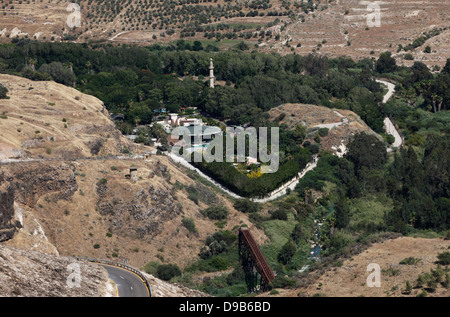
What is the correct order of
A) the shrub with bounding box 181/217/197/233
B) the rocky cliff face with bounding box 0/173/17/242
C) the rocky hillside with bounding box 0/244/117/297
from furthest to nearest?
the shrub with bounding box 181/217/197/233, the rocky cliff face with bounding box 0/173/17/242, the rocky hillside with bounding box 0/244/117/297

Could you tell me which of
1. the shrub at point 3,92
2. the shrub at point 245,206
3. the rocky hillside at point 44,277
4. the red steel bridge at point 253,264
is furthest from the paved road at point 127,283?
the shrub at point 3,92

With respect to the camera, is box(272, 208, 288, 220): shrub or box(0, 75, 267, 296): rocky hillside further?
box(272, 208, 288, 220): shrub

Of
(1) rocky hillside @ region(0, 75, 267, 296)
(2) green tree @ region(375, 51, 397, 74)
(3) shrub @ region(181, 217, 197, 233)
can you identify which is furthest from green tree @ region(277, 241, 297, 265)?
(2) green tree @ region(375, 51, 397, 74)

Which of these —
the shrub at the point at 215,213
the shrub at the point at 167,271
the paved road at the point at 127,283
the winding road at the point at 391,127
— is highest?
the paved road at the point at 127,283

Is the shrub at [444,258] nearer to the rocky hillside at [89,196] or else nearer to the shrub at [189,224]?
the rocky hillside at [89,196]

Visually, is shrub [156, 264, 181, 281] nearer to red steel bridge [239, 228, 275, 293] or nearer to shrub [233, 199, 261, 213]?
red steel bridge [239, 228, 275, 293]

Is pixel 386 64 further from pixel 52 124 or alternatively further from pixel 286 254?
pixel 52 124
